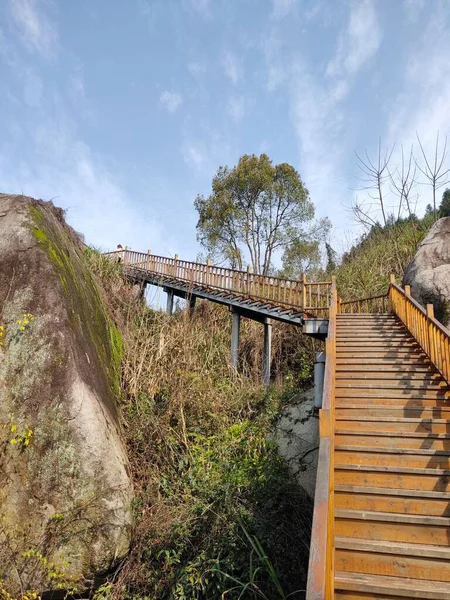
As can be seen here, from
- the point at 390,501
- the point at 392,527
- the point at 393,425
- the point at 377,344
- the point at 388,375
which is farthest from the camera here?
the point at 377,344

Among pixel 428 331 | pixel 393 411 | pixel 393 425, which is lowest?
pixel 393 425

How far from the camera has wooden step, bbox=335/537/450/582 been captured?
354 centimetres

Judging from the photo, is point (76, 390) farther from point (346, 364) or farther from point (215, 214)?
point (215, 214)

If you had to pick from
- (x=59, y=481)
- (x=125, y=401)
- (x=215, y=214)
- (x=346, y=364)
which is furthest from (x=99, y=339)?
(x=215, y=214)

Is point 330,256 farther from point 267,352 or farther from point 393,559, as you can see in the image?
point 393,559

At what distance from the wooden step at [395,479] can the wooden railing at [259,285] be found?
6565mm

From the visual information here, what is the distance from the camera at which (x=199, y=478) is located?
240 inches

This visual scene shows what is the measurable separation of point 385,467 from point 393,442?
53cm

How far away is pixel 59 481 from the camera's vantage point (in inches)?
184

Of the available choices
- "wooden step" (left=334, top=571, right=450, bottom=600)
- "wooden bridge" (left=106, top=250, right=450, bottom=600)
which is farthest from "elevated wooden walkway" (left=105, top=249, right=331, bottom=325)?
"wooden step" (left=334, top=571, right=450, bottom=600)

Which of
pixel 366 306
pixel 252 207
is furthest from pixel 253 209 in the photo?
pixel 366 306

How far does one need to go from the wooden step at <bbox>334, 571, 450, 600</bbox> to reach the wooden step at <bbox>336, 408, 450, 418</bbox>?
210cm

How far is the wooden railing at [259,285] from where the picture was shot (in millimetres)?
11047

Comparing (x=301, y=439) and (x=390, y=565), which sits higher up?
(x=301, y=439)
